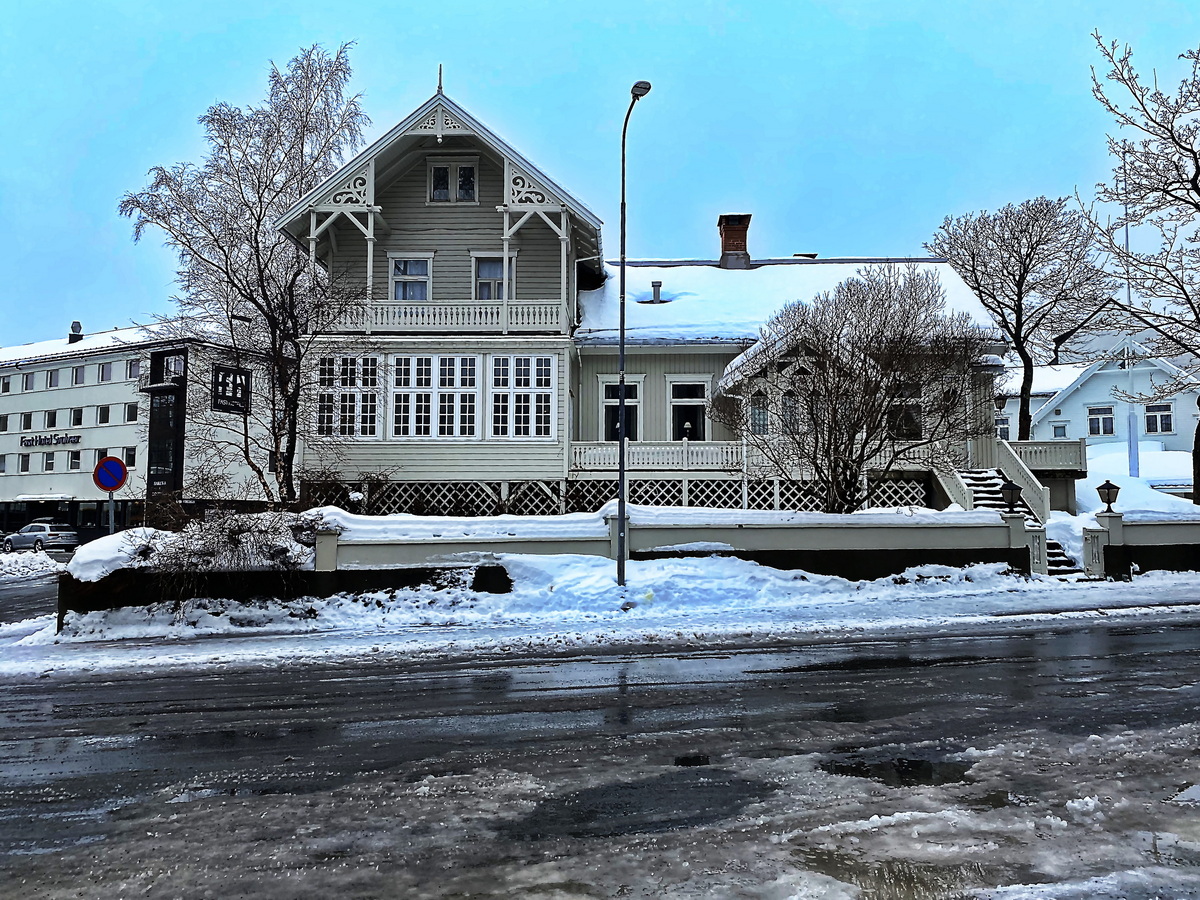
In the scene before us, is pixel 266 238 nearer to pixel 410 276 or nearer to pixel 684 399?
pixel 410 276

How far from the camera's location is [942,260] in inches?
1254

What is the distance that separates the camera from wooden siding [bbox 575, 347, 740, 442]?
2680 cm

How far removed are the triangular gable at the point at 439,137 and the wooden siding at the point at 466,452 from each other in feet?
13.7

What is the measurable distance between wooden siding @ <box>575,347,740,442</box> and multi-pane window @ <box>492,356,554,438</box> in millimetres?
2791

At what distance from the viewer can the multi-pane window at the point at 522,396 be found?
24.2 m

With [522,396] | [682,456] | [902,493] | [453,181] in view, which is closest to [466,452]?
[522,396]

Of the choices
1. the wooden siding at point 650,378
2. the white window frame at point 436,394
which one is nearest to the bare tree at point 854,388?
the wooden siding at point 650,378

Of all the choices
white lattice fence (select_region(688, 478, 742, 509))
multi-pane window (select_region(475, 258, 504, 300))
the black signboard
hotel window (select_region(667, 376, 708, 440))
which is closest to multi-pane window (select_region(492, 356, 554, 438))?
multi-pane window (select_region(475, 258, 504, 300))

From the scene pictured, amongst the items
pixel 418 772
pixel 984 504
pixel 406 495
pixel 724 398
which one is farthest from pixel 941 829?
pixel 406 495

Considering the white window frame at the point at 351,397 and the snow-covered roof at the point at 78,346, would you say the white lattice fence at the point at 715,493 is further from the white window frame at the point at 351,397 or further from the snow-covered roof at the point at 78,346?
the snow-covered roof at the point at 78,346

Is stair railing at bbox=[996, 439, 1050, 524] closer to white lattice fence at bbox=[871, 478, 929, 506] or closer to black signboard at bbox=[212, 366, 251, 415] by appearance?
white lattice fence at bbox=[871, 478, 929, 506]

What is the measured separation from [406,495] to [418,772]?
1901 centimetres

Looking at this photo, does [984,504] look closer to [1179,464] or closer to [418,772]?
[418,772]

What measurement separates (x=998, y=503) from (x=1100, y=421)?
3294 cm
